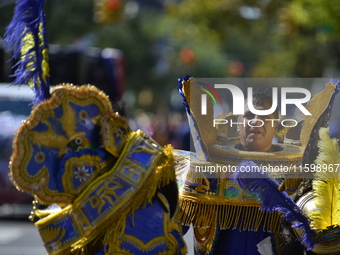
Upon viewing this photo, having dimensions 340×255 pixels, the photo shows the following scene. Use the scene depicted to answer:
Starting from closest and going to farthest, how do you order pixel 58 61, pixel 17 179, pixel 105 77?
1. pixel 17 179
2. pixel 58 61
3. pixel 105 77

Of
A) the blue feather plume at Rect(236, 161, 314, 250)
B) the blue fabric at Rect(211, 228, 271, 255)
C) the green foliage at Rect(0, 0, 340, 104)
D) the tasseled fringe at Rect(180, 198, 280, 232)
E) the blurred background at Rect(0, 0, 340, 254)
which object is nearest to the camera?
the blue feather plume at Rect(236, 161, 314, 250)

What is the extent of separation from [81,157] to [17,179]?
0.29m

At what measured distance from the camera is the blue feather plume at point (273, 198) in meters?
3.36

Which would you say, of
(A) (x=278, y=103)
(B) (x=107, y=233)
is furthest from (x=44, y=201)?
(A) (x=278, y=103)

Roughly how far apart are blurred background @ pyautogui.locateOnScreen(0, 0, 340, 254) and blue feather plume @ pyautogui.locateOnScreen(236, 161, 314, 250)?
65 cm

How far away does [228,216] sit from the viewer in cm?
384

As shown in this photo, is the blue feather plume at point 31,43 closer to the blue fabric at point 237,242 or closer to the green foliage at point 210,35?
the blue fabric at point 237,242

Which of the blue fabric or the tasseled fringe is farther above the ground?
the tasseled fringe

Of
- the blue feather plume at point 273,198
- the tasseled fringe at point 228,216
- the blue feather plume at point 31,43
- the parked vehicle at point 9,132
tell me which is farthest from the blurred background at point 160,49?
the blue feather plume at point 273,198

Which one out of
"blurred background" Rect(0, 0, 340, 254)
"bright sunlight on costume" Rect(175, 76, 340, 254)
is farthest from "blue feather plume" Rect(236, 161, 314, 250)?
"blurred background" Rect(0, 0, 340, 254)

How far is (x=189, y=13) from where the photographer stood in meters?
14.5

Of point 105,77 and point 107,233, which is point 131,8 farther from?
point 107,233

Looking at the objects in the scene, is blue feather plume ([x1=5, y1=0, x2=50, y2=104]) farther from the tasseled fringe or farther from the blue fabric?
the blue fabric

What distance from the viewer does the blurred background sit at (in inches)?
411
